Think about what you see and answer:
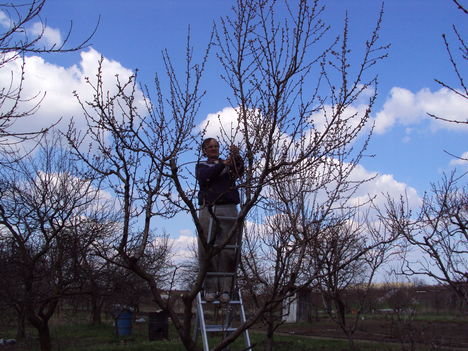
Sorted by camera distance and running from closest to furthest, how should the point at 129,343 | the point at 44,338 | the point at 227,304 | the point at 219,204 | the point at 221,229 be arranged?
the point at 221,229 → the point at 227,304 → the point at 219,204 → the point at 44,338 → the point at 129,343

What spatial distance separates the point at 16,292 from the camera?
29.7 feet

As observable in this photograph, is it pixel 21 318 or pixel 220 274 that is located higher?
pixel 220 274

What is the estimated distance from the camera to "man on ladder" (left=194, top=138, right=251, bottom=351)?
12.0 ft

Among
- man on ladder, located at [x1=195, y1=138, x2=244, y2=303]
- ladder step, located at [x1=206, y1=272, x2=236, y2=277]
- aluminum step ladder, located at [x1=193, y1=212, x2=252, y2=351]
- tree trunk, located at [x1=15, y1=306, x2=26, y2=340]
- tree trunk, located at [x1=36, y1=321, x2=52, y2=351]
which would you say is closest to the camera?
man on ladder, located at [x1=195, y1=138, x2=244, y2=303]

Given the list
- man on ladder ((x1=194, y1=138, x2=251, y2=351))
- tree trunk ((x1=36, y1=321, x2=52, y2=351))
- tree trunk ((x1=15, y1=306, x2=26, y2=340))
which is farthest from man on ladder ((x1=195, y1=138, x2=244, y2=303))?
tree trunk ((x1=15, y1=306, x2=26, y2=340))

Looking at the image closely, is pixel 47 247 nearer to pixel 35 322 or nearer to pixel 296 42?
pixel 35 322

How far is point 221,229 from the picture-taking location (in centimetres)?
413

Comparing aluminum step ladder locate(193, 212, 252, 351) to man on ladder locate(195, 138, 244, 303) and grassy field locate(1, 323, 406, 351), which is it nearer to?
man on ladder locate(195, 138, 244, 303)

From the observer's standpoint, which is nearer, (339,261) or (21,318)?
(339,261)

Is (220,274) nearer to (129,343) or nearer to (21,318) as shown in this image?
(21,318)

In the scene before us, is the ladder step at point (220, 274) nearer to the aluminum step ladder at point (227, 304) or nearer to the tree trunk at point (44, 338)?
the aluminum step ladder at point (227, 304)

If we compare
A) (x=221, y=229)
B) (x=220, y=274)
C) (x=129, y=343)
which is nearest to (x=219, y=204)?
(x=221, y=229)

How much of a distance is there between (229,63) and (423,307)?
113 ft

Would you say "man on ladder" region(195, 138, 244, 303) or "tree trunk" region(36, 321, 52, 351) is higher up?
"man on ladder" region(195, 138, 244, 303)
